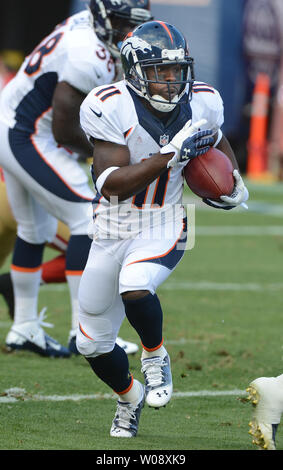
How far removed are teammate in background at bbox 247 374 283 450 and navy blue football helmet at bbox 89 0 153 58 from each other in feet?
7.60

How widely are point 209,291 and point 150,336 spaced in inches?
142

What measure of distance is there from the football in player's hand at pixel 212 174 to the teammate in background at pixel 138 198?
46 mm

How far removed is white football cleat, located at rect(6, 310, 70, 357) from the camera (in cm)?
554

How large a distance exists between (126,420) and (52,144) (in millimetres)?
2075

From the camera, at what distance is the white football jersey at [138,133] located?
3904 millimetres

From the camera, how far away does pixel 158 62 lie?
12.9 feet

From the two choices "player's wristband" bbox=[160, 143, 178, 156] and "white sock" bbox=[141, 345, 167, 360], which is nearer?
"player's wristband" bbox=[160, 143, 178, 156]

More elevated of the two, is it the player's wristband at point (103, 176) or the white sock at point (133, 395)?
the player's wristband at point (103, 176)

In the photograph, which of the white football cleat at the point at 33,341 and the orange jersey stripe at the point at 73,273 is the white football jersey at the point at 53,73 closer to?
the orange jersey stripe at the point at 73,273

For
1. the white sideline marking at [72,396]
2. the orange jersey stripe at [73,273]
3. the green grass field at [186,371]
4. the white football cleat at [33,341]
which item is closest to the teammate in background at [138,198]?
the green grass field at [186,371]

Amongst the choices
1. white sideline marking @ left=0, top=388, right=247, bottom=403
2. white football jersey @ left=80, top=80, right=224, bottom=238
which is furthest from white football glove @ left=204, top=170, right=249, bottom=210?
white sideline marking @ left=0, top=388, right=247, bottom=403

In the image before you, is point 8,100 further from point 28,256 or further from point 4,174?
point 28,256

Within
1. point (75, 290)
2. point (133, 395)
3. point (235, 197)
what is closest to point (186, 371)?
point (75, 290)

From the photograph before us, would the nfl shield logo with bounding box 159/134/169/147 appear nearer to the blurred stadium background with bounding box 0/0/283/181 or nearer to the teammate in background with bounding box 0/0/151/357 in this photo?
the teammate in background with bounding box 0/0/151/357
